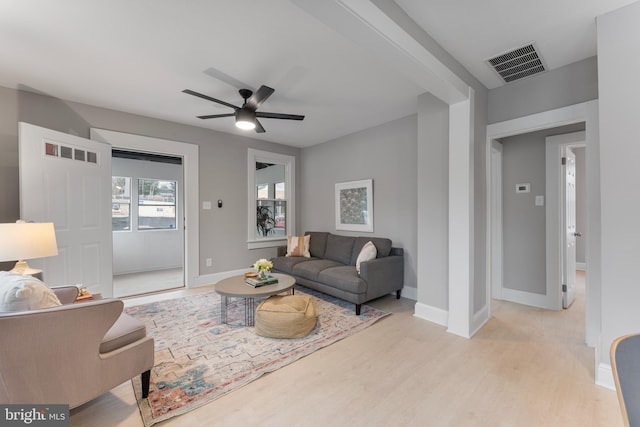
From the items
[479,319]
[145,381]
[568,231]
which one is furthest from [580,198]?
[145,381]

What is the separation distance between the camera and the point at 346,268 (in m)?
3.69

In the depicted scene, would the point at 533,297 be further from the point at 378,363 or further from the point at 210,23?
the point at 210,23

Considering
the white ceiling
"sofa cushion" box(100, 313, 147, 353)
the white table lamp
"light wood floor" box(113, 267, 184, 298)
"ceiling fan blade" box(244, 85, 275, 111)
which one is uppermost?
the white ceiling

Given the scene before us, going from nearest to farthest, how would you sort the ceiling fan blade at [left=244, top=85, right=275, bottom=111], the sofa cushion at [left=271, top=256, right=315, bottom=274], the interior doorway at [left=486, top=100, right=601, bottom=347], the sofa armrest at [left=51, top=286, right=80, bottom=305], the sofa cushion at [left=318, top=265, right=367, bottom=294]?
1. the sofa armrest at [left=51, top=286, right=80, bottom=305]
2. the interior doorway at [left=486, top=100, right=601, bottom=347]
3. the ceiling fan blade at [left=244, top=85, right=275, bottom=111]
4. the sofa cushion at [left=318, top=265, right=367, bottom=294]
5. the sofa cushion at [left=271, top=256, right=315, bottom=274]

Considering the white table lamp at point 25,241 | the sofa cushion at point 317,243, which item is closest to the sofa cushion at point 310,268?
the sofa cushion at point 317,243

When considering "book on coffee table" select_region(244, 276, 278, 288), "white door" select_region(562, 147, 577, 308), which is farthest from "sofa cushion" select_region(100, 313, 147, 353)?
"white door" select_region(562, 147, 577, 308)

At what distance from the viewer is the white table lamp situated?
1965 millimetres

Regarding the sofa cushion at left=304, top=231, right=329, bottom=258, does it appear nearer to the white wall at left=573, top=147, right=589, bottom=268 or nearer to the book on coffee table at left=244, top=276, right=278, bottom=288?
the book on coffee table at left=244, top=276, right=278, bottom=288

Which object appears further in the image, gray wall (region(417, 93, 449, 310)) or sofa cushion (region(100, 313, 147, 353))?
gray wall (region(417, 93, 449, 310))

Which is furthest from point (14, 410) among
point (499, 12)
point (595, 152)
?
point (595, 152)

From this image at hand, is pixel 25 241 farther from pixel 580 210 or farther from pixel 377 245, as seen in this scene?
pixel 580 210

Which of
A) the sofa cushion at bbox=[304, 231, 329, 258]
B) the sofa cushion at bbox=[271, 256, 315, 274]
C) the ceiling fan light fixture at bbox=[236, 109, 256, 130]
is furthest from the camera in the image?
the sofa cushion at bbox=[304, 231, 329, 258]

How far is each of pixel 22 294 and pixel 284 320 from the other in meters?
1.73

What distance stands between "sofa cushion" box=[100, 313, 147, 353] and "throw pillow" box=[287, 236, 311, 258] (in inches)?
115
